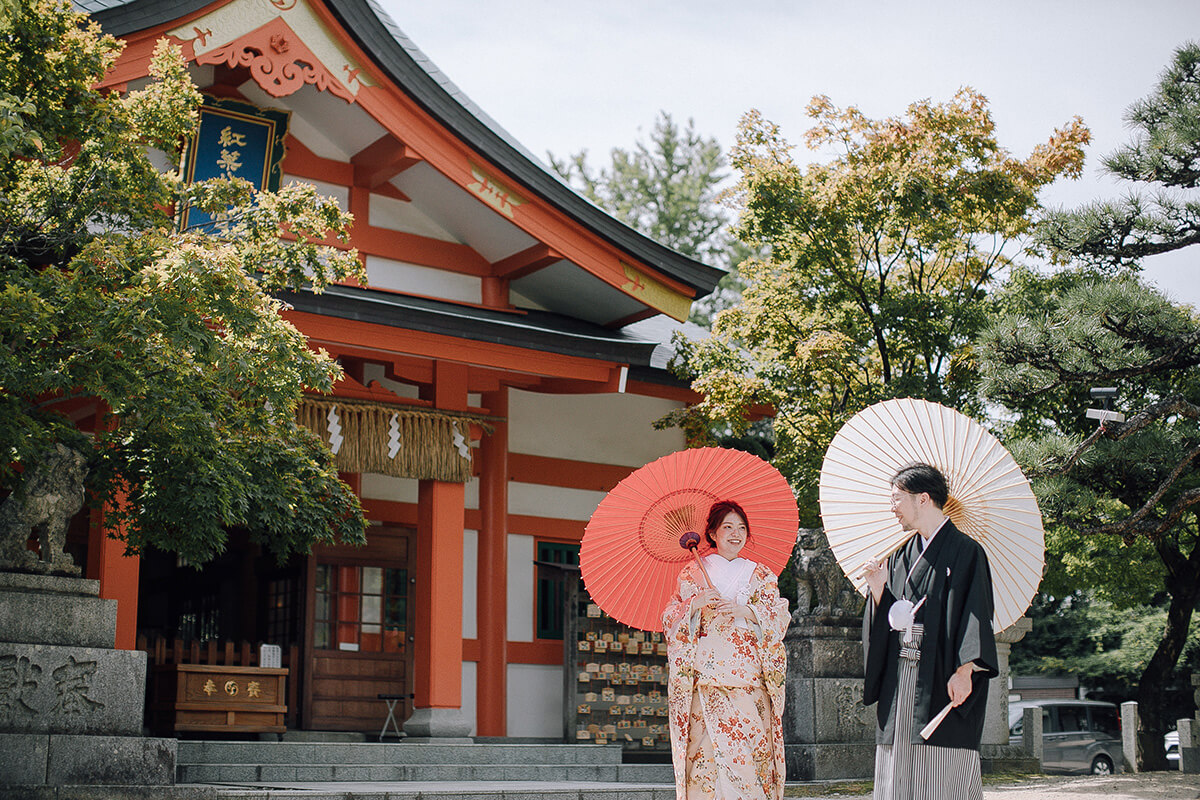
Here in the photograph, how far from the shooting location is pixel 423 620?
473 inches

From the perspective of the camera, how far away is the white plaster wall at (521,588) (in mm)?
13883

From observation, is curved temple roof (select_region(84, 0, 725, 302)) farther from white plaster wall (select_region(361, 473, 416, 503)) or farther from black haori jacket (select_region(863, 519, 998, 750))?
black haori jacket (select_region(863, 519, 998, 750))

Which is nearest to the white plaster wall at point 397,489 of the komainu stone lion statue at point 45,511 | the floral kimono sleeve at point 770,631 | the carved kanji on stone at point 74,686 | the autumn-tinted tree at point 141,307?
the autumn-tinted tree at point 141,307

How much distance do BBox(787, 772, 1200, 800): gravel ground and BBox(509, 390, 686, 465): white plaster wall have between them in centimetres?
525

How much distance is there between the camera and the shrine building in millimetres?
11609

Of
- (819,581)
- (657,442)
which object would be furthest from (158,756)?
(657,442)

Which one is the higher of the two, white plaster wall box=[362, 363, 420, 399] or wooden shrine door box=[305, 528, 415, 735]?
white plaster wall box=[362, 363, 420, 399]

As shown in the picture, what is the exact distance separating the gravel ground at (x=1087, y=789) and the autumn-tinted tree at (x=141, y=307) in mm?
5504

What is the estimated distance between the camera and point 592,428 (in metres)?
14.9

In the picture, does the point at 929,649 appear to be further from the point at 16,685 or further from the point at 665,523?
the point at 16,685

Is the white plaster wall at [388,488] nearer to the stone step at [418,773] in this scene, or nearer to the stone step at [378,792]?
the stone step at [418,773]

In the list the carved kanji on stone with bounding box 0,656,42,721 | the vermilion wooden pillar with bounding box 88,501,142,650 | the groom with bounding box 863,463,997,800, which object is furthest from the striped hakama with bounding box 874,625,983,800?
the vermilion wooden pillar with bounding box 88,501,142,650

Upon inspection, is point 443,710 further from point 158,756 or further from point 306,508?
point 158,756

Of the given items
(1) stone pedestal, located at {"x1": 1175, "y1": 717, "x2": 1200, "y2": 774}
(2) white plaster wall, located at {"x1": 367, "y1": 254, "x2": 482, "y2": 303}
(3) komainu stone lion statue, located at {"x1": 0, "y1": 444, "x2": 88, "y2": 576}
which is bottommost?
(1) stone pedestal, located at {"x1": 1175, "y1": 717, "x2": 1200, "y2": 774}
